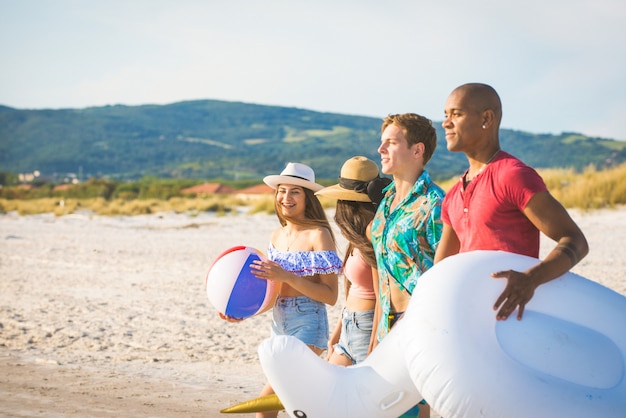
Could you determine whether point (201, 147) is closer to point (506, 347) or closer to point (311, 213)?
point (311, 213)

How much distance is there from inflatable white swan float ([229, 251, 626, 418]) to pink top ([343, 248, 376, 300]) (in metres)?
1.28

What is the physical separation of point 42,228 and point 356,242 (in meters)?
21.5

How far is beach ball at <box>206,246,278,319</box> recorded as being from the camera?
4.85m

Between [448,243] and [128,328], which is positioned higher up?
[448,243]

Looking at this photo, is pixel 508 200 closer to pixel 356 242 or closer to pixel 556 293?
pixel 556 293

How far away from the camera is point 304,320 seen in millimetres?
4953

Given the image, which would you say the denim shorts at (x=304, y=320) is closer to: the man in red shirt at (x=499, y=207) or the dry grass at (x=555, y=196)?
the man in red shirt at (x=499, y=207)

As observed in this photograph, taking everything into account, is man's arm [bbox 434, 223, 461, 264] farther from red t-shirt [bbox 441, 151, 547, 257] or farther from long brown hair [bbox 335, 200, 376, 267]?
long brown hair [bbox 335, 200, 376, 267]

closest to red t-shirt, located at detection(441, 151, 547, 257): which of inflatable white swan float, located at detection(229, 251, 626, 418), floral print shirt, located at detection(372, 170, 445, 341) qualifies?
inflatable white swan float, located at detection(229, 251, 626, 418)

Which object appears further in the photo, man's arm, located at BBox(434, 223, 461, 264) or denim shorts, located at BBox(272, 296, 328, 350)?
denim shorts, located at BBox(272, 296, 328, 350)

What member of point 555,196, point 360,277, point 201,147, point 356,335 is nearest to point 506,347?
point 356,335

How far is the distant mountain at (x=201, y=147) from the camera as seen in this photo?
454 feet

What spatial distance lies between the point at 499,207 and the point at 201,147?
164911 millimetres

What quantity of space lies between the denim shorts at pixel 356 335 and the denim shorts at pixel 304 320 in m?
0.13
